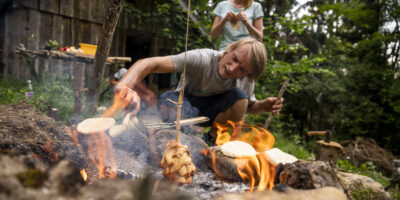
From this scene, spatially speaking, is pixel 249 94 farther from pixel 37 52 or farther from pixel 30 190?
pixel 37 52

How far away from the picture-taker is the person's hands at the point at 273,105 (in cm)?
283

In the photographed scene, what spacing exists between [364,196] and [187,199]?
2.03m

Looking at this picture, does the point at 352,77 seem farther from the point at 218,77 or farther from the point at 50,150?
the point at 50,150

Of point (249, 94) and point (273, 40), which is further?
point (273, 40)

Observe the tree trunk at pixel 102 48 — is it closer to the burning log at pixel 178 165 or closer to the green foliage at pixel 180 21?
the burning log at pixel 178 165

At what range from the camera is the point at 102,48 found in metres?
3.18

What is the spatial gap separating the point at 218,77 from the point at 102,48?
1584mm

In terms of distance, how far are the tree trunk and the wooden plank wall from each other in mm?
2740

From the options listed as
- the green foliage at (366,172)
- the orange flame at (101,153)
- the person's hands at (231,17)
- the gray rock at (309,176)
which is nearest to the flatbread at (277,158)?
the gray rock at (309,176)

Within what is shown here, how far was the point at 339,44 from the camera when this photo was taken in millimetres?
10305

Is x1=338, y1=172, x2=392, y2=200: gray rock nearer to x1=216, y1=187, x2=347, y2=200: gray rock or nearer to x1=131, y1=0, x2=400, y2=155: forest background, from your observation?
x1=216, y1=187, x2=347, y2=200: gray rock

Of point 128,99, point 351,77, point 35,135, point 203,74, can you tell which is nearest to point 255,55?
point 203,74

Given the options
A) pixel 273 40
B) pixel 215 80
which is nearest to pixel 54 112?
pixel 215 80

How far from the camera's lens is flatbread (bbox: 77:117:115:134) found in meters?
1.82
